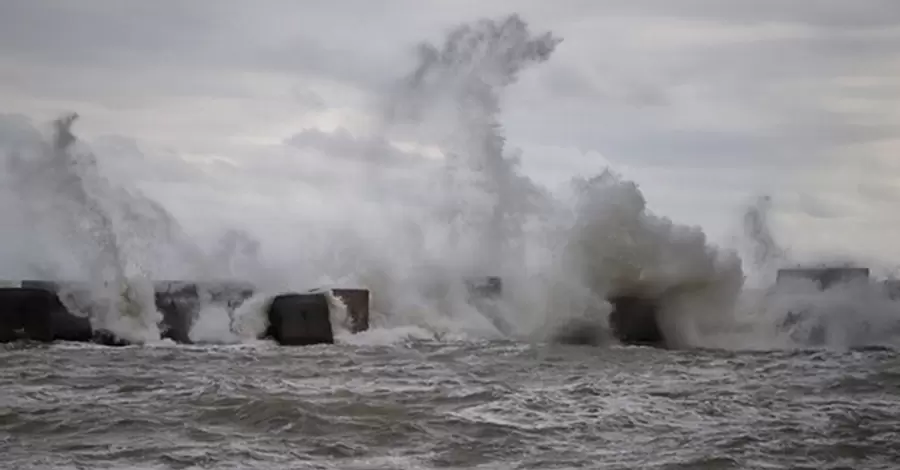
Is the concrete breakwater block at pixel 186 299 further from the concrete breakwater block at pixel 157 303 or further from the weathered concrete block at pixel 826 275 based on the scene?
the weathered concrete block at pixel 826 275

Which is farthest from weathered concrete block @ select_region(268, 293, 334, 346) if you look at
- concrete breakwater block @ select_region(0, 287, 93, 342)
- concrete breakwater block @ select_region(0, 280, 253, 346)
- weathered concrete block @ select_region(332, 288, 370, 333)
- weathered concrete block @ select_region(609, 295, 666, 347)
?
weathered concrete block @ select_region(609, 295, 666, 347)

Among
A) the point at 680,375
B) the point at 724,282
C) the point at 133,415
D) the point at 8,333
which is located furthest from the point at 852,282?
the point at 133,415

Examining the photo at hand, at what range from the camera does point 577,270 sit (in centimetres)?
1945

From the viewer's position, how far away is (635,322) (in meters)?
18.2

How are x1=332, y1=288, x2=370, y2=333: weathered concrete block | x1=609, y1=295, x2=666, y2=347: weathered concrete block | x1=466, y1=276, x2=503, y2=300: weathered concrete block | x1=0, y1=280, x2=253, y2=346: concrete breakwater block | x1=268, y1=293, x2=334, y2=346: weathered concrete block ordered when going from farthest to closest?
x1=466, y1=276, x2=503, y2=300: weathered concrete block, x1=332, y1=288, x2=370, y2=333: weathered concrete block, x1=609, y1=295, x2=666, y2=347: weathered concrete block, x1=268, y1=293, x2=334, y2=346: weathered concrete block, x1=0, y1=280, x2=253, y2=346: concrete breakwater block

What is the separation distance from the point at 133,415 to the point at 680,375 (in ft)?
20.7

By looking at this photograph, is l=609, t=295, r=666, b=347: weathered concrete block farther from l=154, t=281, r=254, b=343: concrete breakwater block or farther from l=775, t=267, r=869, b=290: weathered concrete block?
l=775, t=267, r=869, b=290: weathered concrete block

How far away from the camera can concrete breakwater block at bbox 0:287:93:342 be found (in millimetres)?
16703

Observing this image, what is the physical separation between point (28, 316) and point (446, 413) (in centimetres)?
1064

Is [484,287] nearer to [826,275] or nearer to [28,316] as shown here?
[826,275]

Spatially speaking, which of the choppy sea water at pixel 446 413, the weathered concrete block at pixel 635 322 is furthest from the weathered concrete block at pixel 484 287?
the choppy sea water at pixel 446 413

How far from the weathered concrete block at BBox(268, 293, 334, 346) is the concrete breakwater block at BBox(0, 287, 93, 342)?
3630 mm

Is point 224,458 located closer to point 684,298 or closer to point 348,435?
point 348,435

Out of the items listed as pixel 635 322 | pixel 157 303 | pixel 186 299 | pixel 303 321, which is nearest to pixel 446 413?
pixel 303 321
